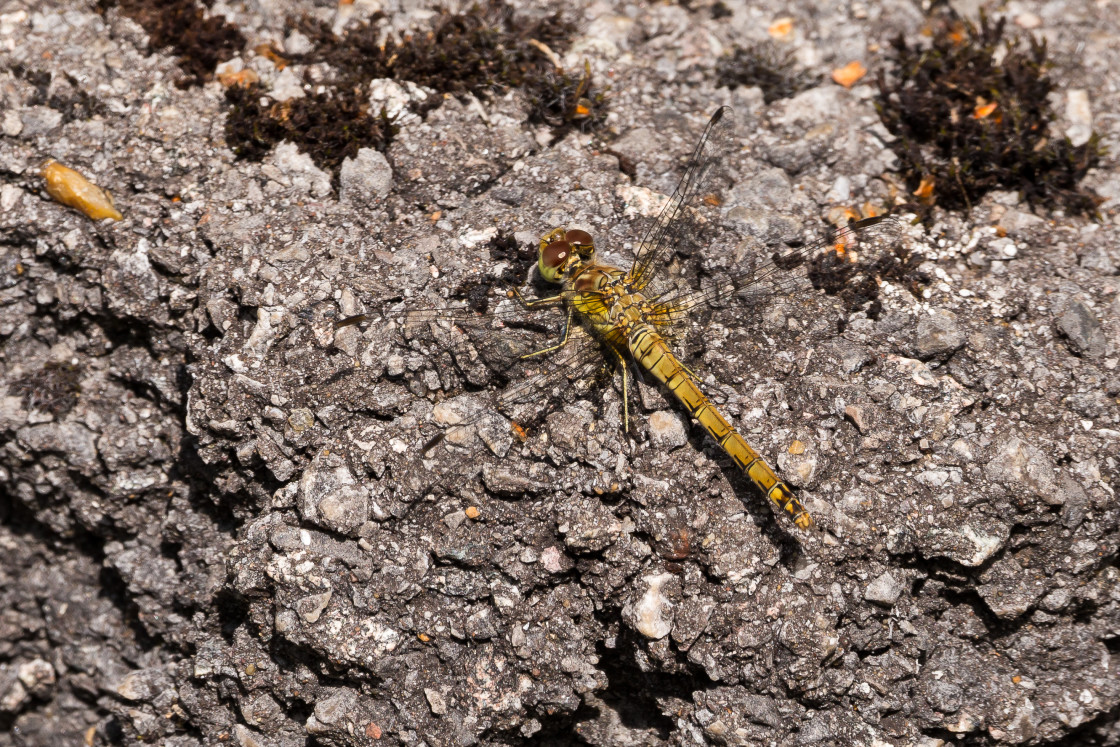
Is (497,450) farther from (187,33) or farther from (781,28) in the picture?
(781,28)

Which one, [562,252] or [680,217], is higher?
[680,217]

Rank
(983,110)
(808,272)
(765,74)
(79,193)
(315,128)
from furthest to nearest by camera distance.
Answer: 1. (765,74)
2. (983,110)
3. (315,128)
4. (79,193)
5. (808,272)

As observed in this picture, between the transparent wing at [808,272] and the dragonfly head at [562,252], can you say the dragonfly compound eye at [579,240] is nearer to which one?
the dragonfly head at [562,252]

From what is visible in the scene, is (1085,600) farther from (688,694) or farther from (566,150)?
(566,150)

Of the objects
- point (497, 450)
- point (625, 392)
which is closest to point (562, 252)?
point (625, 392)

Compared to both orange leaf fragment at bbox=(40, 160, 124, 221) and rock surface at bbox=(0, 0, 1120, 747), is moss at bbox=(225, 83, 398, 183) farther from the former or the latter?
orange leaf fragment at bbox=(40, 160, 124, 221)

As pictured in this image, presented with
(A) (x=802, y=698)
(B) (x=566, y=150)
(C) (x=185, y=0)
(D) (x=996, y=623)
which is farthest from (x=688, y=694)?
(C) (x=185, y=0)

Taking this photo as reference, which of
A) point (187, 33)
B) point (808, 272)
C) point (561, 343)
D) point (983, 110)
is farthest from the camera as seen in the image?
point (187, 33)
